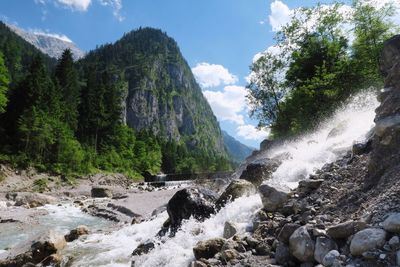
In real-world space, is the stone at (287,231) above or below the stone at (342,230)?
below

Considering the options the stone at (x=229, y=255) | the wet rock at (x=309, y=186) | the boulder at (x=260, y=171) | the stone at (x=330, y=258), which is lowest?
the stone at (x=229, y=255)

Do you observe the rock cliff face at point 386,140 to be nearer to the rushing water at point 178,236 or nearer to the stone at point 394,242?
the stone at point 394,242

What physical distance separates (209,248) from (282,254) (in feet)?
8.74

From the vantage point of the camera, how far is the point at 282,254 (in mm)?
8508

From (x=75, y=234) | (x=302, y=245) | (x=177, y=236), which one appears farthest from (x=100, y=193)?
(x=302, y=245)

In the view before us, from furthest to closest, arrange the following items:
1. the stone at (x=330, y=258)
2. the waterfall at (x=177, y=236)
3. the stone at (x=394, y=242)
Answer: the waterfall at (x=177, y=236) → the stone at (x=330, y=258) → the stone at (x=394, y=242)

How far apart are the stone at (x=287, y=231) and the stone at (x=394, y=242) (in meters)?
2.60

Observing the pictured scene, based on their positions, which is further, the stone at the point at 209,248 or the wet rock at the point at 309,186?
the wet rock at the point at 309,186

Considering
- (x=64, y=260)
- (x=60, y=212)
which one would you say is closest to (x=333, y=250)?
(x=64, y=260)

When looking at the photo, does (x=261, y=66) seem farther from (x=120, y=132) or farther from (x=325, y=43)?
(x=120, y=132)

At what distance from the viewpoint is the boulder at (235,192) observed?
1579cm

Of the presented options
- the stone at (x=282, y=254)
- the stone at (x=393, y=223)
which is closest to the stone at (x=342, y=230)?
the stone at (x=393, y=223)

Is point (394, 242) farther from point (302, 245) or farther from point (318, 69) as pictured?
point (318, 69)

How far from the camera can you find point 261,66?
52.6 metres
